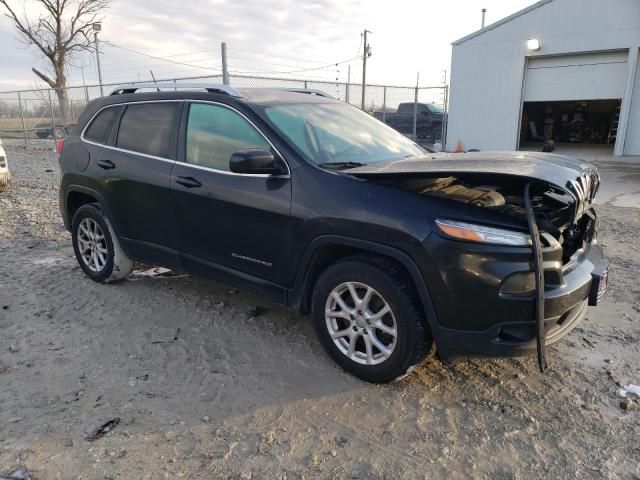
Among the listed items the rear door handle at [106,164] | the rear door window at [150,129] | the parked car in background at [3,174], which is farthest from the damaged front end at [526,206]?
the parked car in background at [3,174]

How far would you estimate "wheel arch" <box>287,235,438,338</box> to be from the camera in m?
2.74

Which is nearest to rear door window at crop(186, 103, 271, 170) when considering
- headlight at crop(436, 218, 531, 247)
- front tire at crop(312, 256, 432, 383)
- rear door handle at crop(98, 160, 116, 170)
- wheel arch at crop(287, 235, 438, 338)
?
wheel arch at crop(287, 235, 438, 338)

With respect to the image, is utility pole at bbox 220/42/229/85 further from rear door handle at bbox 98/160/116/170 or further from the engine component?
the engine component

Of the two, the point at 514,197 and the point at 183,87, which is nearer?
the point at 514,197

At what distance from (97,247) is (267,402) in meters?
2.70

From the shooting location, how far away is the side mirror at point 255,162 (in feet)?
10.2

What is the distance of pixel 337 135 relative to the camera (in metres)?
3.71

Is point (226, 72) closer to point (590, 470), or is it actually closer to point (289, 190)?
point (289, 190)

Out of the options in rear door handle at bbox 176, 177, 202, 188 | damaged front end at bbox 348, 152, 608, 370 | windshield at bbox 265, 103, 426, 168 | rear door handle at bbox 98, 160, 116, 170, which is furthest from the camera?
rear door handle at bbox 98, 160, 116, 170

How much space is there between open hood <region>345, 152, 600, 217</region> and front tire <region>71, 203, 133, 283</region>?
2585mm

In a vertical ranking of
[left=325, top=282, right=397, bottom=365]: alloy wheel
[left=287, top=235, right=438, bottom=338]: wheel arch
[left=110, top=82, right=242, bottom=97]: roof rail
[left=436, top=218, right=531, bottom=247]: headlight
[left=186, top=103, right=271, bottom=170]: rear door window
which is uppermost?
[left=110, top=82, right=242, bottom=97]: roof rail

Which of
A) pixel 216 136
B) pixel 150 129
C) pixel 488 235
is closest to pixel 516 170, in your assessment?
pixel 488 235

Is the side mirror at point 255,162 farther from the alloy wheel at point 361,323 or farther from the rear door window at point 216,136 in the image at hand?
the alloy wheel at point 361,323

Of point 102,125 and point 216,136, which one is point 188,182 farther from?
point 102,125
